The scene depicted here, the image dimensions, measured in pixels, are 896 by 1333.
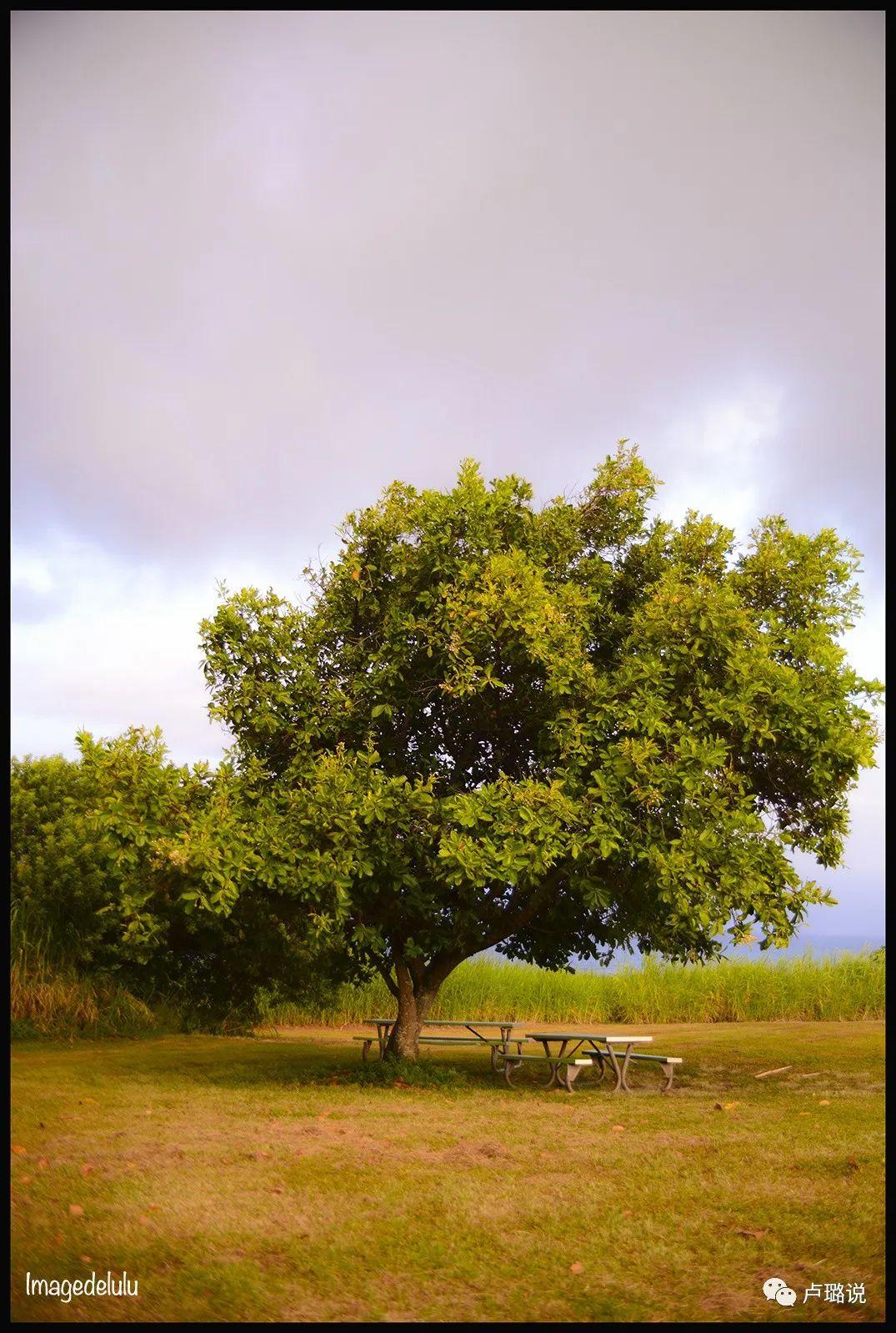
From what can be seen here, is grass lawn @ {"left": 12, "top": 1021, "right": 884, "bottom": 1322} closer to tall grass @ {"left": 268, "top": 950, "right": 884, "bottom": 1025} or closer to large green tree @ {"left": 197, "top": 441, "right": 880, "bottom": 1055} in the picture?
large green tree @ {"left": 197, "top": 441, "right": 880, "bottom": 1055}

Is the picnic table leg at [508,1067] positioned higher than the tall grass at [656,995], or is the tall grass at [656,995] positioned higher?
the picnic table leg at [508,1067]

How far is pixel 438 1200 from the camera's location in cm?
736

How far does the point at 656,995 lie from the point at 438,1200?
16.3 m

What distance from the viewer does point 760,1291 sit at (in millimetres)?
5734

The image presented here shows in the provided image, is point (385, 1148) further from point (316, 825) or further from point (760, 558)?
point (760, 558)

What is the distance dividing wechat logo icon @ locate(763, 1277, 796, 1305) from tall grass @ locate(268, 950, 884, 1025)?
54.0ft

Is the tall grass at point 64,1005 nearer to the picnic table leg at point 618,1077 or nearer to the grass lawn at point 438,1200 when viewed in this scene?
the grass lawn at point 438,1200

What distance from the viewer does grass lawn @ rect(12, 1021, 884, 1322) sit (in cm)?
559

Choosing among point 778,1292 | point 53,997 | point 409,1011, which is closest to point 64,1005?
point 53,997

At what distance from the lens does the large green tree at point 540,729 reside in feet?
39.3

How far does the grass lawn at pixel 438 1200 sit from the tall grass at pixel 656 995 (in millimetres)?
9156

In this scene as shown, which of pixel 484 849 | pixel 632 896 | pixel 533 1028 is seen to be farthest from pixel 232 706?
pixel 533 1028

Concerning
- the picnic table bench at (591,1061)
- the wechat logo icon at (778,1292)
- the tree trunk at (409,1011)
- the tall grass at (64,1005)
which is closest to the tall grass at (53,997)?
the tall grass at (64,1005)

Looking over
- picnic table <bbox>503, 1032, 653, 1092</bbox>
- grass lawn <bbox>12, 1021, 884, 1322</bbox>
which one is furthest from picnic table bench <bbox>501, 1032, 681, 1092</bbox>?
grass lawn <bbox>12, 1021, 884, 1322</bbox>
